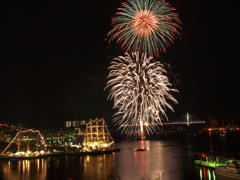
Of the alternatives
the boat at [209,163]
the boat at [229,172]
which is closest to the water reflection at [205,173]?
the boat at [209,163]

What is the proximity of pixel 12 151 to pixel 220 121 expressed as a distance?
199 ft

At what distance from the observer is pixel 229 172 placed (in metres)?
12.3

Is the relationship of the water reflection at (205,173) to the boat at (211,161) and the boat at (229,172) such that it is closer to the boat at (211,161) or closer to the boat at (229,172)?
the boat at (211,161)

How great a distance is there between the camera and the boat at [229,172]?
11830 millimetres

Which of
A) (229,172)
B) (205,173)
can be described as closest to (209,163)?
(205,173)

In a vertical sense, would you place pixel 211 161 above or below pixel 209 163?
above

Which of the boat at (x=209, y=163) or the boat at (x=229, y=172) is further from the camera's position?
the boat at (x=209, y=163)

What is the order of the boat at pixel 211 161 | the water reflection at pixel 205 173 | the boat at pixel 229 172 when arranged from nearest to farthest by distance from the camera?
the boat at pixel 229 172, the water reflection at pixel 205 173, the boat at pixel 211 161

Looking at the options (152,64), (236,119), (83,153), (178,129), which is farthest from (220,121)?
(152,64)

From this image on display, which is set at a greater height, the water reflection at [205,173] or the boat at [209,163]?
the boat at [209,163]

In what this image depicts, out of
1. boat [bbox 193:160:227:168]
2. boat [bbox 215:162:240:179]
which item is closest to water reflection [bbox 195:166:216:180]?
boat [bbox 193:160:227:168]

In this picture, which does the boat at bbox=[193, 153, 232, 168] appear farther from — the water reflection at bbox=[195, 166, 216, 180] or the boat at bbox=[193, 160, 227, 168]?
the water reflection at bbox=[195, 166, 216, 180]

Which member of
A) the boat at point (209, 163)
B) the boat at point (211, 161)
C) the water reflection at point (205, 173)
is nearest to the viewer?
the water reflection at point (205, 173)

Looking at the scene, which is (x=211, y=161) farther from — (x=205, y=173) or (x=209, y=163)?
(x=205, y=173)
